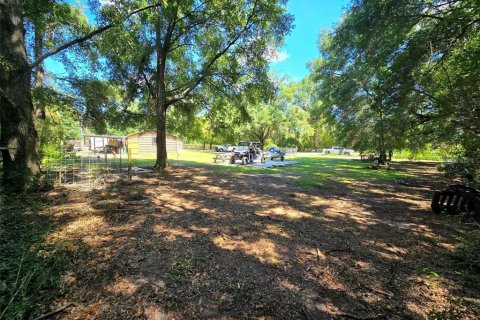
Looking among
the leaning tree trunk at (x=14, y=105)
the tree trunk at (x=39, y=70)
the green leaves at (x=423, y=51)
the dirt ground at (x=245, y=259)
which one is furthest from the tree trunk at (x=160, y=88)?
the green leaves at (x=423, y=51)

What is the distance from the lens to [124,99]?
12625 millimetres

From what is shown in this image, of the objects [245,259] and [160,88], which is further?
[160,88]

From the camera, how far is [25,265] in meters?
2.75

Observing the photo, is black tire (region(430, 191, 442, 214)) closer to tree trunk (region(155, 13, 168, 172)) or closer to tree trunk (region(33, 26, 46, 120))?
tree trunk (region(155, 13, 168, 172))

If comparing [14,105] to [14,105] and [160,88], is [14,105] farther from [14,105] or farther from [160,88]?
[160,88]

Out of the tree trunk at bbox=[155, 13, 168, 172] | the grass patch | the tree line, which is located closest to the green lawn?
the tree line

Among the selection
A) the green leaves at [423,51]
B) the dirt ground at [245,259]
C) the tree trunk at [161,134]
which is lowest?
the dirt ground at [245,259]

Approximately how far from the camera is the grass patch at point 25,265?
216cm

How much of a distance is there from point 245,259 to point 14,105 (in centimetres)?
707

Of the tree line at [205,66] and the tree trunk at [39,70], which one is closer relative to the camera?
the tree line at [205,66]

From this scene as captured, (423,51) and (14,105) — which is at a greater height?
(423,51)

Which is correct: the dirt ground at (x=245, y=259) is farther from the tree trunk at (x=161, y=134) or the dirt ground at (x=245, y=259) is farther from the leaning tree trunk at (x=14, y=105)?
the tree trunk at (x=161, y=134)

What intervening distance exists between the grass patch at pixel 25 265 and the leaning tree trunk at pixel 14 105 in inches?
80.6

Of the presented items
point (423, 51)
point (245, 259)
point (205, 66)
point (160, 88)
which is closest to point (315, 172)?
point (423, 51)
